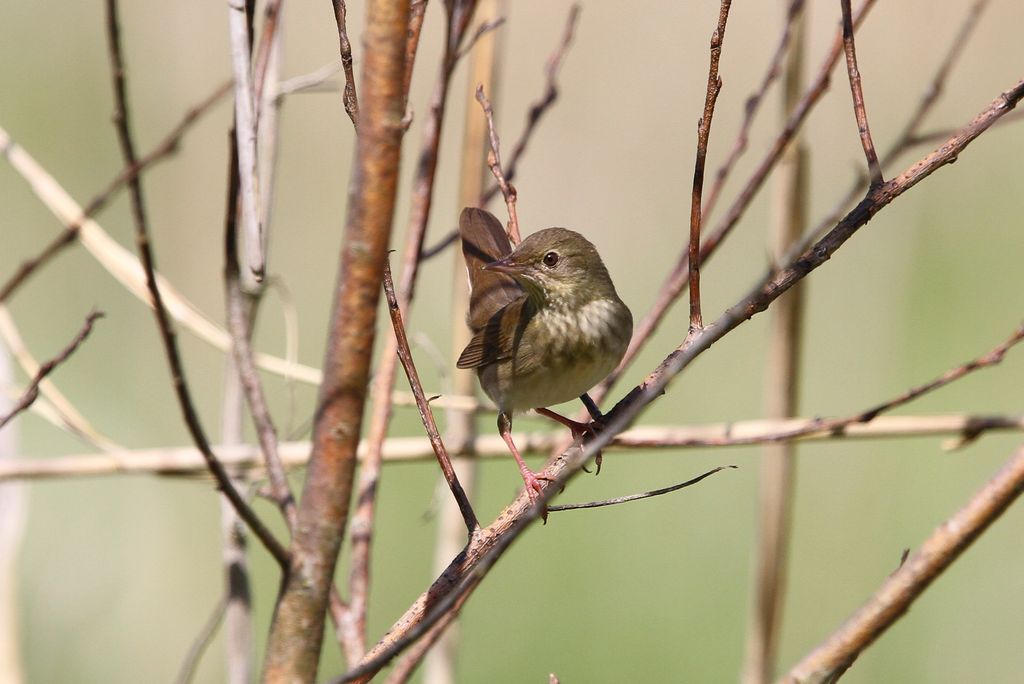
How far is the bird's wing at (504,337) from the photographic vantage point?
9.68ft

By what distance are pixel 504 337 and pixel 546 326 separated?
14cm

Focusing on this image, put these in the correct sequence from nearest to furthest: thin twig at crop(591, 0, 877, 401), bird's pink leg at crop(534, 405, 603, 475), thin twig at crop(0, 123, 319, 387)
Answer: thin twig at crop(591, 0, 877, 401) < thin twig at crop(0, 123, 319, 387) < bird's pink leg at crop(534, 405, 603, 475)

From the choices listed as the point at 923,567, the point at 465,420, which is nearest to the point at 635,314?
the point at 465,420

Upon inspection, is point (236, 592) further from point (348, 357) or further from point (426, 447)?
point (348, 357)

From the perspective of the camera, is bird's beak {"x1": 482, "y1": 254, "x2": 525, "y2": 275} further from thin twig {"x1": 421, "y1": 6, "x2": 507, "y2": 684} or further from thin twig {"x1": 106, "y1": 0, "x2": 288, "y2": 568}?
thin twig {"x1": 106, "y1": 0, "x2": 288, "y2": 568}

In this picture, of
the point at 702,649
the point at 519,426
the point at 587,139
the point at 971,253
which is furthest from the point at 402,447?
the point at 971,253

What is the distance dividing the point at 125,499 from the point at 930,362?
397cm

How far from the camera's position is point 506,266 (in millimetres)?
2863

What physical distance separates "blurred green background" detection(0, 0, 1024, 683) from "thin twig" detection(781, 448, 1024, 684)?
2460 millimetres

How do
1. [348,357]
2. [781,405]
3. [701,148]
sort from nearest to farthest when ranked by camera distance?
1. [348,357]
2. [701,148]
3. [781,405]

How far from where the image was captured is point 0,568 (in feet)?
7.29

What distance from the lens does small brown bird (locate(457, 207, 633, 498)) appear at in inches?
109

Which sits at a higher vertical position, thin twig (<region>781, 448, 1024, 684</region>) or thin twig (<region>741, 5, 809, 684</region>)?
thin twig (<region>741, 5, 809, 684</region>)

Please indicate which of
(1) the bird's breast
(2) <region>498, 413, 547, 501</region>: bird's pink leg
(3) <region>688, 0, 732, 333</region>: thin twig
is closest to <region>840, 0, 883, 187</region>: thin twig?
(3) <region>688, 0, 732, 333</region>: thin twig
